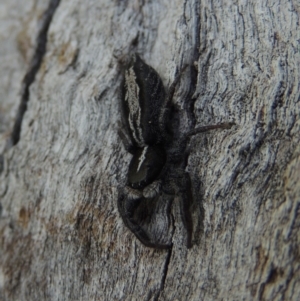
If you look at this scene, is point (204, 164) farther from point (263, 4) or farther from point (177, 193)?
point (263, 4)

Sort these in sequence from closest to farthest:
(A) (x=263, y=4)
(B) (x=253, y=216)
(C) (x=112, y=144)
Answer: (B) (x=253, y=216)
(A) (x=263, y=4)
(C) (x=112, y=144)

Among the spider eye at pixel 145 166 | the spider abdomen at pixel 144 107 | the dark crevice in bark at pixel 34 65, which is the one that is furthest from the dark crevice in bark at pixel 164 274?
the dark crevice in bark at pixel 34 65

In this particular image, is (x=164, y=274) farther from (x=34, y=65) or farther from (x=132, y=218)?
(x=34, y=65)

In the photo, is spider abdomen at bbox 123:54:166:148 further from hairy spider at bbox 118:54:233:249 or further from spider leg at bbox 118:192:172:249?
spider leg at bbox 118:192:172:249

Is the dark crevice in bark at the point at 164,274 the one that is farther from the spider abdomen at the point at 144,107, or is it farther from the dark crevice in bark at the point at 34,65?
the dark crevice in bark at the point at 34,65

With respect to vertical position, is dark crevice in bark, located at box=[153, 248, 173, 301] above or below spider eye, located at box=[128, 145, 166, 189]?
below

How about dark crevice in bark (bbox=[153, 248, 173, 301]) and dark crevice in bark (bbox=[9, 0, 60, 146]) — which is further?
dark crevice in bark (bbox=[9, 0, 60, 146])

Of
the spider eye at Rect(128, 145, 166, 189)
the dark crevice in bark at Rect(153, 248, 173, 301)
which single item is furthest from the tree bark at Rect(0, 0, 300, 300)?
the spider eye at Rect(128, 145, 166, 189)

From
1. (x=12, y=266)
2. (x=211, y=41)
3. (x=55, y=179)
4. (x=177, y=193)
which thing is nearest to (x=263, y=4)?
(x=211, y=41)
